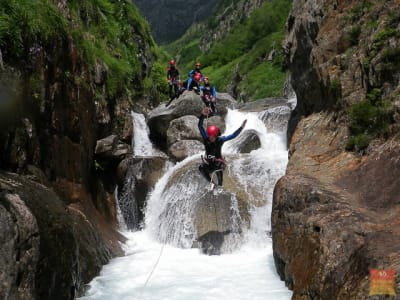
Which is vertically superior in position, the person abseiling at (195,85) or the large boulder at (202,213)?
the person abseiling at (195,85)

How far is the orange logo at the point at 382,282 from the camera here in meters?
5.42

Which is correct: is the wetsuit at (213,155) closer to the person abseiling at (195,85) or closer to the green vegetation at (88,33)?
the green vegetation at (88,33)

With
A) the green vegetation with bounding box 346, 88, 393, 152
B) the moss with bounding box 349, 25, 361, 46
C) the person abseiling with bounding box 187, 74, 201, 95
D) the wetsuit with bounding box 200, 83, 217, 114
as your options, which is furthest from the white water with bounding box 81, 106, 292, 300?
the person abseiling with bounding box 187, 74, 201, 95

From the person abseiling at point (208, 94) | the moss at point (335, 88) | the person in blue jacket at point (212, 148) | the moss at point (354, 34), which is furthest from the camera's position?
the person abseiling at point (208, 94)

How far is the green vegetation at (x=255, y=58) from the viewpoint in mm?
43344

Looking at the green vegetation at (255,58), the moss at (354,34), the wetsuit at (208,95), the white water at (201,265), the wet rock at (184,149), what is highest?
the green vegetation at (255,58)

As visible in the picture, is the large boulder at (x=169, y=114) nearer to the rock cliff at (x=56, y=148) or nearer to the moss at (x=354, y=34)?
the rock cliff at (x=56, y=148)

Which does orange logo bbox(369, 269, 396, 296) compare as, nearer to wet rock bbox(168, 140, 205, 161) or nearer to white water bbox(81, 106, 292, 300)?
white water bbox(81, 106, 292, 300)

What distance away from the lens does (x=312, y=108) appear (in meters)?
15.4

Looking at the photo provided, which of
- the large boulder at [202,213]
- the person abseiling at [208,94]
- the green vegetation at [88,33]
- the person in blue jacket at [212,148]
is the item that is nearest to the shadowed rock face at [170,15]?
the green vegetation at [88,33]

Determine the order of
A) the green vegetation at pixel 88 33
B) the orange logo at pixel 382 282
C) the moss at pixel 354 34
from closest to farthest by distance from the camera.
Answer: the orange logo at pixel 382 282 < the green vegetation at pixel 88 33 < the moss at pixel 354 34

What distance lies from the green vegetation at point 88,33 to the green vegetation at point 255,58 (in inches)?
473

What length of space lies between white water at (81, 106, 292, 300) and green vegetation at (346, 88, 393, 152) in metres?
A: 3.83

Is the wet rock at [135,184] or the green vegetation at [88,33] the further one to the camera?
the wet rock at [135,184]
